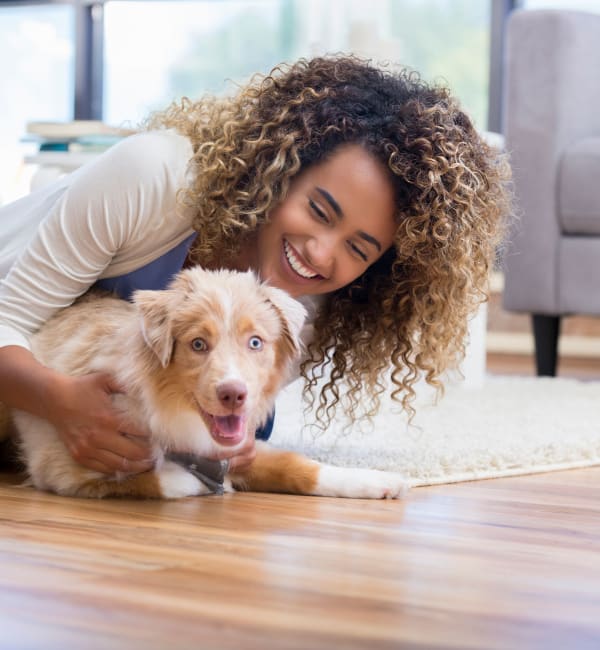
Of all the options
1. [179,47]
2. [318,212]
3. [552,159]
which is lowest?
[318,212]

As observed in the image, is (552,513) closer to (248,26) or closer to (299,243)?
(299,243)

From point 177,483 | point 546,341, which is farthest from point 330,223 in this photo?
point 546,341

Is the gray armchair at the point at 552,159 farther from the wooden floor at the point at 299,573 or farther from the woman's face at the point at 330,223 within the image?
the wooden floor at the point at 299,573

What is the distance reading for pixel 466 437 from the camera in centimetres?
262

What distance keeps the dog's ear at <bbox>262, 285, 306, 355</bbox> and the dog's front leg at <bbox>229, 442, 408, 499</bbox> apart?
0.22 m

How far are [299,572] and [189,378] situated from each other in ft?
1.72

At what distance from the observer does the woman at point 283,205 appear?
2.00 meters

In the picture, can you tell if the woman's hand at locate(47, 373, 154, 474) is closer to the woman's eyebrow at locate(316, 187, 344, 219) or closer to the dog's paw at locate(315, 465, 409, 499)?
the dog's paw at locate(315, 465, 409, 499)

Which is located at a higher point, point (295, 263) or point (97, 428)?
point (295, 263)

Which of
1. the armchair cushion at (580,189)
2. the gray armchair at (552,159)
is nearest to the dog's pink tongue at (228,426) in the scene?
the gray armchair at (552,159)

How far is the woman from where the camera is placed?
6.57ft

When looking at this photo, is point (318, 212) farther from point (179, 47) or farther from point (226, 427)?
point (179, 47)

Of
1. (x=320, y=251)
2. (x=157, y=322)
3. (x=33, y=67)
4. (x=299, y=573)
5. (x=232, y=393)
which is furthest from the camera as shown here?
(x=33, y=67)

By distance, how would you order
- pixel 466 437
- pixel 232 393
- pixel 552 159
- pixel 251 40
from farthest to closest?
pixel 251 40 < pixel 552 159 < pixel 466 437 < pixel 232 393
